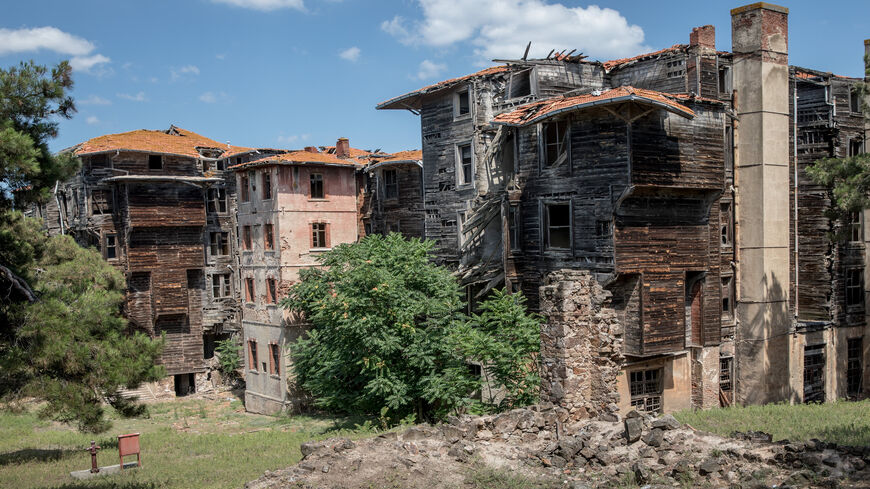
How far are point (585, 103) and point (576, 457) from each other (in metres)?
12.8

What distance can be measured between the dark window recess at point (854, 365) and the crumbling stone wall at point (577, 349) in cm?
2140

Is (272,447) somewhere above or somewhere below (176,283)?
below

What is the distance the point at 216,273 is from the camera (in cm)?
4803

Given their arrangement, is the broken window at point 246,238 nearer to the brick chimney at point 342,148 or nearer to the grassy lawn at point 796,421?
the brick chimney at point 342,148

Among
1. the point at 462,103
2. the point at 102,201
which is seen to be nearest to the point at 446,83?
the point at 462,103

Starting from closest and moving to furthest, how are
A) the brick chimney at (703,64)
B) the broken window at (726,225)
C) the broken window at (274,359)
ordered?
the brick chimney at (703,64) < the broken window at (726,225) < the broken window at (274,359)

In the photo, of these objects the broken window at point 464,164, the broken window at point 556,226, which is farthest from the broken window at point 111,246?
the broken window at point 556,226

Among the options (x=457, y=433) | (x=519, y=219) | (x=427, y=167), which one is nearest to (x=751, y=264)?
(x=519, y=219)

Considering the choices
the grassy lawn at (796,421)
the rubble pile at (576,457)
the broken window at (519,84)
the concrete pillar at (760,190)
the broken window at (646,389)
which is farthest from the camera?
the broken window at (519,84)

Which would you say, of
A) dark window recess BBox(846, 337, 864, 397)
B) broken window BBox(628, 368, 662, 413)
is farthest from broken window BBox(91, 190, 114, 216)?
dark window recess BBox(846, 337, 864, 397)

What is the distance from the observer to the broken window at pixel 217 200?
48125 millimetres

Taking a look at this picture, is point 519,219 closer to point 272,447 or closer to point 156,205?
point 272,447

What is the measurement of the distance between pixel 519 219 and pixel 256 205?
16.0m

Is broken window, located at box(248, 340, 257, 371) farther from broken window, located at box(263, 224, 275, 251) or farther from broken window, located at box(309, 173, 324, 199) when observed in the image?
broken window, located at box(309, 173, 324, 199)
